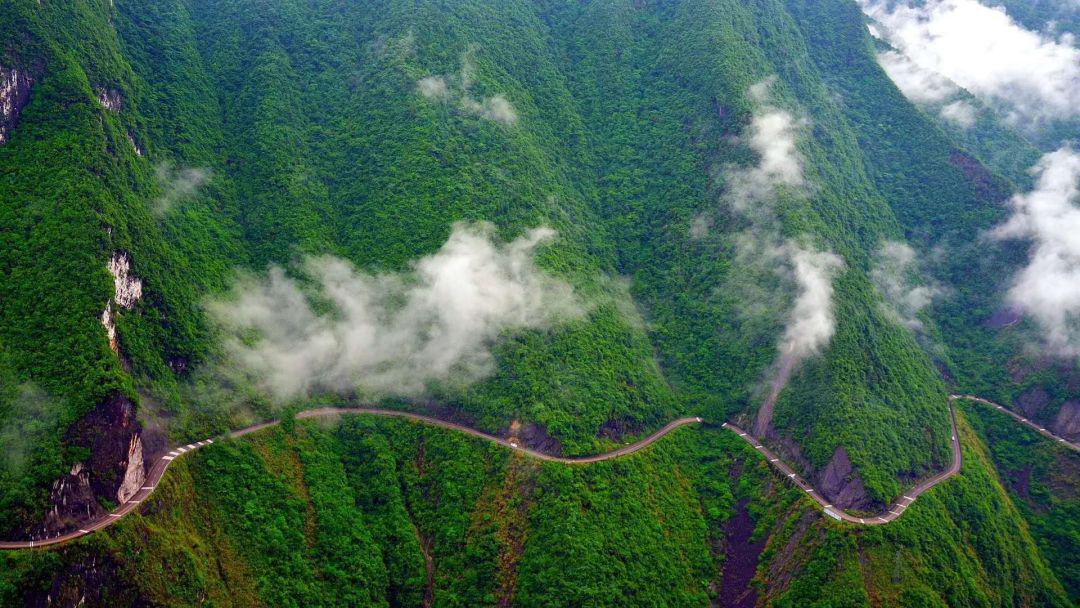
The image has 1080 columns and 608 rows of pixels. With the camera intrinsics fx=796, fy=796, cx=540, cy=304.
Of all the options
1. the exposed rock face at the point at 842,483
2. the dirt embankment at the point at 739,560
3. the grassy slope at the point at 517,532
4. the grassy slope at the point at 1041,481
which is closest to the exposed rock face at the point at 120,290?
the grassy slope at the point at 517,532

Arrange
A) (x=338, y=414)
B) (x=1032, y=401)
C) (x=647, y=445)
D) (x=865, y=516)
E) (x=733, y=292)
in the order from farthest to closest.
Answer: (x=733, y=292) < (x=1032, y=401) < (x=647, y=445) < (x=338, y=414) < (x=865, y=516)

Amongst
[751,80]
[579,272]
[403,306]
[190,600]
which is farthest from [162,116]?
[751,80]

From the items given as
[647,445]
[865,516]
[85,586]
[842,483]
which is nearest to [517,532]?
[647,445]

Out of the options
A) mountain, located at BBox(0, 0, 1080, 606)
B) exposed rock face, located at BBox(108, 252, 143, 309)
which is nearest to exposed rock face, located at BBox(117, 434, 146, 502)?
mountain, located at BBox(0, 0, 1080, 606)

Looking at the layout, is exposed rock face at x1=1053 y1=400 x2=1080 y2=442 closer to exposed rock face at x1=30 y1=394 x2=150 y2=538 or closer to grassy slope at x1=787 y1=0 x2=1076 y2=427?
grassy slope at x1=787 y1=0 x2=1076 y2=427

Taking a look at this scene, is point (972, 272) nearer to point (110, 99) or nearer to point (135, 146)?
point (135, 146)
